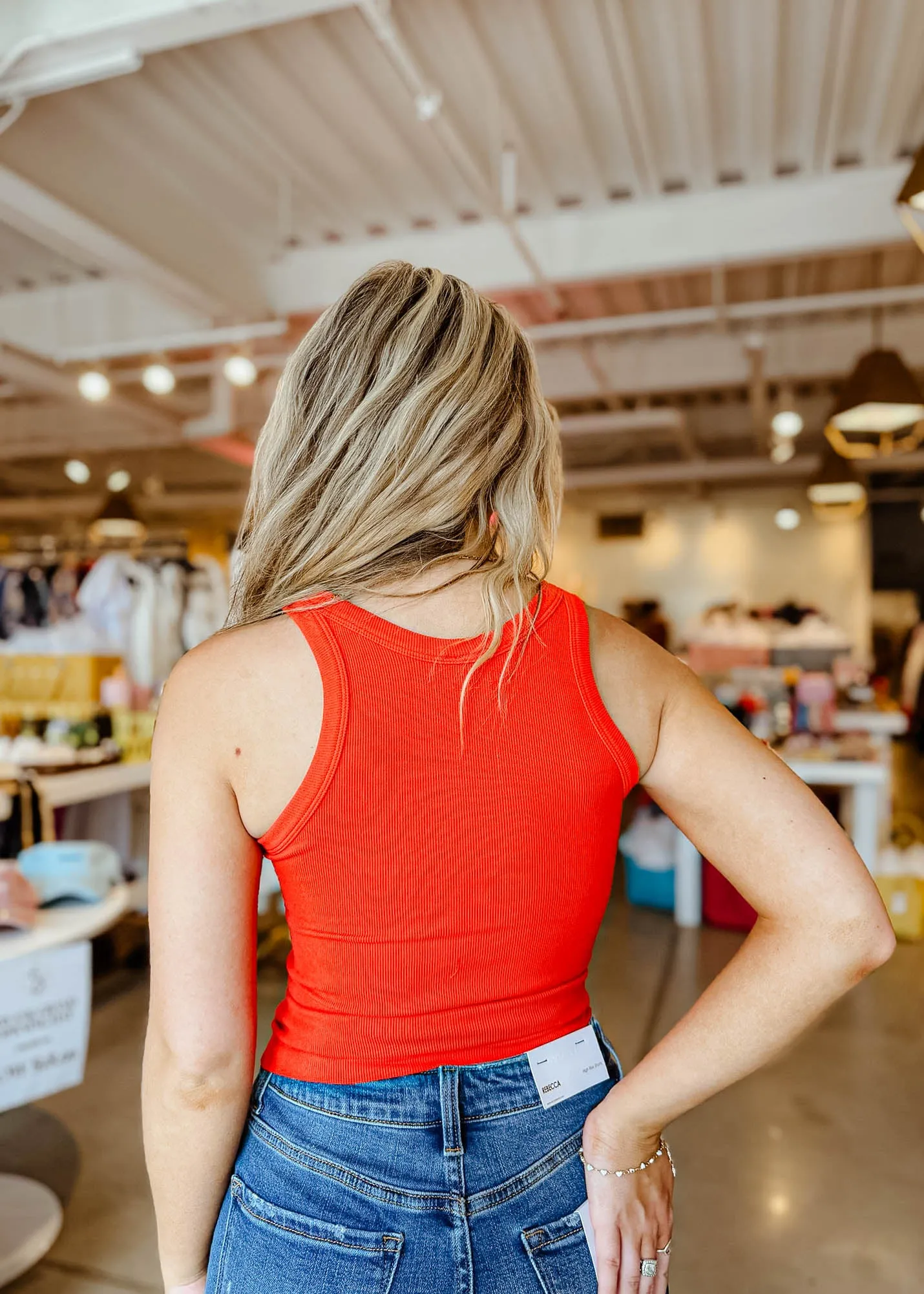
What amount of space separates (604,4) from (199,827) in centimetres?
388

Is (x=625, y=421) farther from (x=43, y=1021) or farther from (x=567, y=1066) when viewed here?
(x=567, y=1066)

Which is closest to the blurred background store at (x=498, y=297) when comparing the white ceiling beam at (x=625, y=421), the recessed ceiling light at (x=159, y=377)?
the recessed ceiling light at (x=159, y=377)

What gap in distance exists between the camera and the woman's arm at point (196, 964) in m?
0.88

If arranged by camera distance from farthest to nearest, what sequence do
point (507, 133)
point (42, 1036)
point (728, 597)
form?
point (728, 597) → point (507, 133) → point (42, 1036)

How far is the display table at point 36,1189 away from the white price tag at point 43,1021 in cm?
4

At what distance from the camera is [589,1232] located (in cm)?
94

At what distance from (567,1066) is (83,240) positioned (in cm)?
494

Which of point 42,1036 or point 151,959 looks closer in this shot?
point 151,959

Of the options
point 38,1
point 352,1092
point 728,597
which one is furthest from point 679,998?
point 728,597

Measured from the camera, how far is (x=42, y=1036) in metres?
2.09

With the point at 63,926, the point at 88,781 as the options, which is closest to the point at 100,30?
the point at 88,781

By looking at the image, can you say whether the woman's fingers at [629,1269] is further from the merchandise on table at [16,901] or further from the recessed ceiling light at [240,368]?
the recessed ceiling light at [240,368]

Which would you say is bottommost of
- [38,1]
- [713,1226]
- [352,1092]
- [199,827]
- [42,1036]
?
[713,1226]

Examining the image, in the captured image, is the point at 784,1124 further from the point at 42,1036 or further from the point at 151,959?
the point at 151,959
